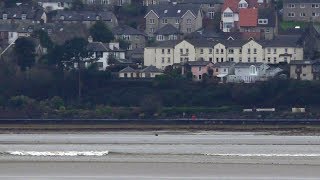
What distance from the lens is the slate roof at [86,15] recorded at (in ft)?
208

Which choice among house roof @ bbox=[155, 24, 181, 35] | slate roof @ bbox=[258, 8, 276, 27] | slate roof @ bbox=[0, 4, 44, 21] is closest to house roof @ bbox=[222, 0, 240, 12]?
slate roof @ bbox=[258, 8, 276, 27]

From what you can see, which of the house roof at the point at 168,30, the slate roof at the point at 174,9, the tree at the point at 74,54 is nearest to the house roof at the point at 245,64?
the tree at the point at 74,54

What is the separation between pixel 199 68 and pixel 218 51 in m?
2.96

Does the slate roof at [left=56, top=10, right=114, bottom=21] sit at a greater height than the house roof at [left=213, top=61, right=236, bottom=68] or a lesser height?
greater

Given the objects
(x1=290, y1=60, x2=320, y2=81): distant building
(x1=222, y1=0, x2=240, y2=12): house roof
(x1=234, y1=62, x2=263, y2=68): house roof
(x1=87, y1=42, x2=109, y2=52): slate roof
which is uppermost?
(x1=222, y1=0, x2=240, y2=12): house roof

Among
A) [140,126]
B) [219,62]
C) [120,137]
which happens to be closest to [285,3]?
[219,62]

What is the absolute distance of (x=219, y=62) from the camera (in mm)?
57062

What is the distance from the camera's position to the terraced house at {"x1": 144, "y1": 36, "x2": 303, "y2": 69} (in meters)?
57.5

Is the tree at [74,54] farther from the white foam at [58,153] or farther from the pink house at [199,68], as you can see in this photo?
the white foam at [58,153]

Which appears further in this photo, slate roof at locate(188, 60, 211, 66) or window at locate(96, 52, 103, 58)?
window at locate(96, 52, 103, 58)

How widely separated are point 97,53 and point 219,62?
15.7 ft

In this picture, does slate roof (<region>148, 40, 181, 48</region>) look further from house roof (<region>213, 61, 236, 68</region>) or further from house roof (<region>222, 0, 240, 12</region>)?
house roof (<region>222, 0, 240, 12</region>)

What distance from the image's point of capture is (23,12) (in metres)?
65.4

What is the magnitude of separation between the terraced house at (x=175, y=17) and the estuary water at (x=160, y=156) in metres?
20.0
